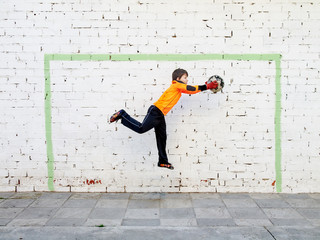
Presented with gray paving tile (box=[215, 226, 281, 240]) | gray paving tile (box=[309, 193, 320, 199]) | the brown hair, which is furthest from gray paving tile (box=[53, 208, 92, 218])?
gray paving tile (box=[309, 193, 320, 199])

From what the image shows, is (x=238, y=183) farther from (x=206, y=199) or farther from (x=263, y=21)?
(x=263, y=21)

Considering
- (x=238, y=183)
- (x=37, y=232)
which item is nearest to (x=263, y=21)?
(x=238, y=183)

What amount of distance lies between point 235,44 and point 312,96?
5.49 feet

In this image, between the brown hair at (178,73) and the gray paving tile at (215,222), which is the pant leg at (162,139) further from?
the gray paving tile at (215,222)

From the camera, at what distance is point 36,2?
532 centimetres

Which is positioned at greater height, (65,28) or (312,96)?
(65,28)

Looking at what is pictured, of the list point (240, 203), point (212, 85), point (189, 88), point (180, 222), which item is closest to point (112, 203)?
point (180, 222)

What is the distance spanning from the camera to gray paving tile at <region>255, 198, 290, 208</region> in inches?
189

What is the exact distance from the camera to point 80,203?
16.0ft

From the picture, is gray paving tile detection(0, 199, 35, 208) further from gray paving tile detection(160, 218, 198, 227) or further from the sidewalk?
gray paving tile detection(160, 218, 198, 227)

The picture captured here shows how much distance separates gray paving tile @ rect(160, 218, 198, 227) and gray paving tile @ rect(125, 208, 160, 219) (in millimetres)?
215

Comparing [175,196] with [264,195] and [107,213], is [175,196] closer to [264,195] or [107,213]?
[107,213]

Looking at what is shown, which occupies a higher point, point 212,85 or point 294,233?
point 212,85

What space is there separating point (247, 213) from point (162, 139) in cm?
175
